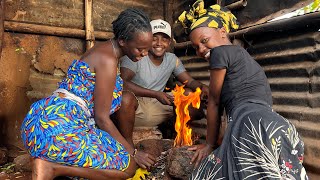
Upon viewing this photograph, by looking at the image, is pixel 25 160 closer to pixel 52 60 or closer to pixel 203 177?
pixel 52 60

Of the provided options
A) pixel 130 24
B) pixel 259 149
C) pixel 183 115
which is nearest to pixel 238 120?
pixel 259 149

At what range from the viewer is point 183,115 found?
150 inches

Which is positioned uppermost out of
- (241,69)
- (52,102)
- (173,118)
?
(241,69)

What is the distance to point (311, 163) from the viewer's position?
9.66 ft

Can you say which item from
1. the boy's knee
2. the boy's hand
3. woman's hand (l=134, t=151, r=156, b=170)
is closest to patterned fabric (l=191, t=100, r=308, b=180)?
woman's hand (l=134, t=151, r=156, b=170)

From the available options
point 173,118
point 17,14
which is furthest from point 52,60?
point 173,118

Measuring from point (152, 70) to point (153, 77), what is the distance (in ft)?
0.37

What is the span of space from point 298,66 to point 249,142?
1.43 m

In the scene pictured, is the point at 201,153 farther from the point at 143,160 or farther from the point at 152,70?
the point at 152,70

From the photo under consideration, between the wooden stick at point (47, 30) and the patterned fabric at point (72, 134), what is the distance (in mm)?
2528

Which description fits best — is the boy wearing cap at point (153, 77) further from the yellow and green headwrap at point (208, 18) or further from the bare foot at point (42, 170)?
the bare foot at point (42, 170)

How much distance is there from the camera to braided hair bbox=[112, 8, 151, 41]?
2658 mm

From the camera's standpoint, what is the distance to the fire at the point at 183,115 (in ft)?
12.0

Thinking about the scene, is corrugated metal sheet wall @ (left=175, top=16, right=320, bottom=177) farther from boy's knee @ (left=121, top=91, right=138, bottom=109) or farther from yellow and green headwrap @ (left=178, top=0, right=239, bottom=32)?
boy's knee @ (left=121, top=91, right=138, bottom=109)
